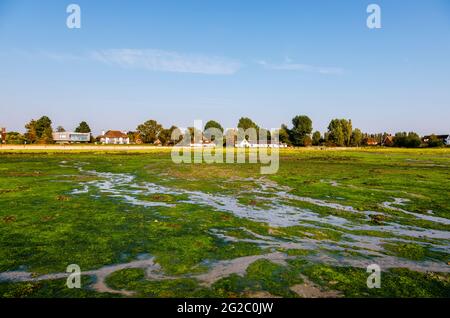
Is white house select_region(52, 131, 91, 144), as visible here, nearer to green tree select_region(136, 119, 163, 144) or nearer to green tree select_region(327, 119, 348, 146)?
green tree select_region(136, 119, 163, 144)

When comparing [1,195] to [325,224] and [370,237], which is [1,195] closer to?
[325,224]

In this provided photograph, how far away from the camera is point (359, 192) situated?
94.0ft

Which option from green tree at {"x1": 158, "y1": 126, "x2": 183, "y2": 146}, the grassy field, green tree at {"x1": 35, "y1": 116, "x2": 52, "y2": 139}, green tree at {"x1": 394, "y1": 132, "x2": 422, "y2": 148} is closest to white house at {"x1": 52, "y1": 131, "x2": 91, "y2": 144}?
green tree at {"x1": 35, "y1": 116, "x2": 52, "y2": 139}

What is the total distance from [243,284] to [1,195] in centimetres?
2227

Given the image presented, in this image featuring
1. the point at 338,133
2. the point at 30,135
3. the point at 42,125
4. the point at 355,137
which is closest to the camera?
the point at 30,135

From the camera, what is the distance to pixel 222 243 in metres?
14.5

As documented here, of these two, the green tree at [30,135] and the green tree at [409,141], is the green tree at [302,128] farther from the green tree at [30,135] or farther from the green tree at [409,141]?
the green tree at [30,135]

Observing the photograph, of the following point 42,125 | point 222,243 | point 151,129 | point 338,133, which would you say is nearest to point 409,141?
point 338,133

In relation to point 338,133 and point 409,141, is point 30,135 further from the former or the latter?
point 409,141

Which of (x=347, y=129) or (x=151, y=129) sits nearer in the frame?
(x=347, y=129)

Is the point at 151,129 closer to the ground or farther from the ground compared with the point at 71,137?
farther from the ground

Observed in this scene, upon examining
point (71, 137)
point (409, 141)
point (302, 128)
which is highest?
point (302, 128)

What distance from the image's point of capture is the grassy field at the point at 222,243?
10094 millimetres

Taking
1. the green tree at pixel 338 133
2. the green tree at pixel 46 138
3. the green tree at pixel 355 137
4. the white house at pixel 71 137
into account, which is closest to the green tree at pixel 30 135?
the green tree at pixel 46 138
